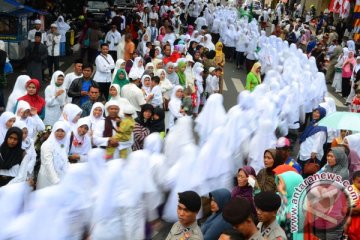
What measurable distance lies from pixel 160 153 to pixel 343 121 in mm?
2100

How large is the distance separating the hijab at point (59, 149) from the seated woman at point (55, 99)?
6.15 ft

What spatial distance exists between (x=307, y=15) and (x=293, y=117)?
24.6m

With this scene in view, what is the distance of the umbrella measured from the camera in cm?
662

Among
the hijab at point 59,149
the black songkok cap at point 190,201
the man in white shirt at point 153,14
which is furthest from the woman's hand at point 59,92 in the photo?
the man in white shirt at point 153,14

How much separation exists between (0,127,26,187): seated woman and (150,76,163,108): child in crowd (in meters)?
3.69

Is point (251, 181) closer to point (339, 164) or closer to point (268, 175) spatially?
point (268, 175)

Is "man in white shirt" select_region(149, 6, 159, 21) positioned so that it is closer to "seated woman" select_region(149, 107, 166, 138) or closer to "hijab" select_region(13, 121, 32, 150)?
"seated woman" select_region(149, 107, 166, 138)

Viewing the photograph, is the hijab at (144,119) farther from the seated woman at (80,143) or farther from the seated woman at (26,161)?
the seated woman at (26,161)

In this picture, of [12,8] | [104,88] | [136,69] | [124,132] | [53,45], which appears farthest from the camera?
[12,8]

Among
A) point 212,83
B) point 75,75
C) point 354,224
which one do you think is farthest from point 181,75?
point 354,224

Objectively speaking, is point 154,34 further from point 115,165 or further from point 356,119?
point 115,165

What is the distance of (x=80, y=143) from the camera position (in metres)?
6.96

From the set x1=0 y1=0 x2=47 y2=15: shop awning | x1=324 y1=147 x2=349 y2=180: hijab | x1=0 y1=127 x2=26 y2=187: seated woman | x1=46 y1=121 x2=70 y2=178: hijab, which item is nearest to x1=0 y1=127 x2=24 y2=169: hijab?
x1=0 y1=127 x2=26 y2=187: seated woman

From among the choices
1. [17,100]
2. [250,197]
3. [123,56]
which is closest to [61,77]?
[17,100]
